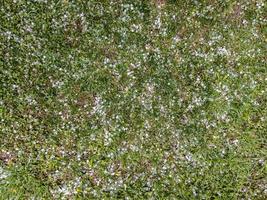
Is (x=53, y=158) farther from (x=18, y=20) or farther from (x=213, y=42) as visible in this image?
(x=213, y=42)

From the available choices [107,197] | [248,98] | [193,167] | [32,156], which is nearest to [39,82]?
[32,156]

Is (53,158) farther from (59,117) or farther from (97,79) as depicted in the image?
(97,79)

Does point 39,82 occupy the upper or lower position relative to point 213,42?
lower

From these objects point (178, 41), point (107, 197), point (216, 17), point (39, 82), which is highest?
point (216, 17)

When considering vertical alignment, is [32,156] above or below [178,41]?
below

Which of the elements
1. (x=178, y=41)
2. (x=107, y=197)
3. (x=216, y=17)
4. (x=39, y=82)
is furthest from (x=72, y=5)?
(x=107, y=197)

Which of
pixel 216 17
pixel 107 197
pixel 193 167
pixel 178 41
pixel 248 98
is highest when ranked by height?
pixel 216 17
